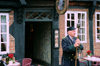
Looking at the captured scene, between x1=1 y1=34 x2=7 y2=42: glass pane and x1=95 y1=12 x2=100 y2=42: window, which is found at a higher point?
x1=95 y1=12 x2=100 y2=42: window

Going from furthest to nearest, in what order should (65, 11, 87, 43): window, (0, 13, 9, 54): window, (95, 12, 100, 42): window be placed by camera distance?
(95, 12, 100, 42): window < (65, 11, 87, 43): window < (0, 13, 9, 54): window

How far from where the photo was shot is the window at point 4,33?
385 inches

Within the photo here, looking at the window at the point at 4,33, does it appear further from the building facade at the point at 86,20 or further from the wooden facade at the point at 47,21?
the building facade at the point at 86,20

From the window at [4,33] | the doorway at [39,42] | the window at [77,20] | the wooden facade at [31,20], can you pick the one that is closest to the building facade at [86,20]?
the window at [77,20]

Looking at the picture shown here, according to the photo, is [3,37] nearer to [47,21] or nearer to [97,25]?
[47,21]

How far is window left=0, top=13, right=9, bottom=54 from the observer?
32.1 feet

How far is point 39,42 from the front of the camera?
13031 millimetres

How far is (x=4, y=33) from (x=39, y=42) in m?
3.59

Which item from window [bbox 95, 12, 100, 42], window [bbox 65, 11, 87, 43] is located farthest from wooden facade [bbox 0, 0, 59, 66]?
window [bbox 95, 12, 100, 42]

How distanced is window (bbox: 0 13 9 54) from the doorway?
234 cm

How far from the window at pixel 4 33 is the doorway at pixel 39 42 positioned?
7.69ft

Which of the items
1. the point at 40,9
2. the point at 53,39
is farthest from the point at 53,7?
the point at 53,39

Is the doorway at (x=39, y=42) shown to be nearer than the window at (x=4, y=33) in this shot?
No

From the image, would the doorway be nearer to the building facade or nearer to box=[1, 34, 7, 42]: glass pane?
the building facade
